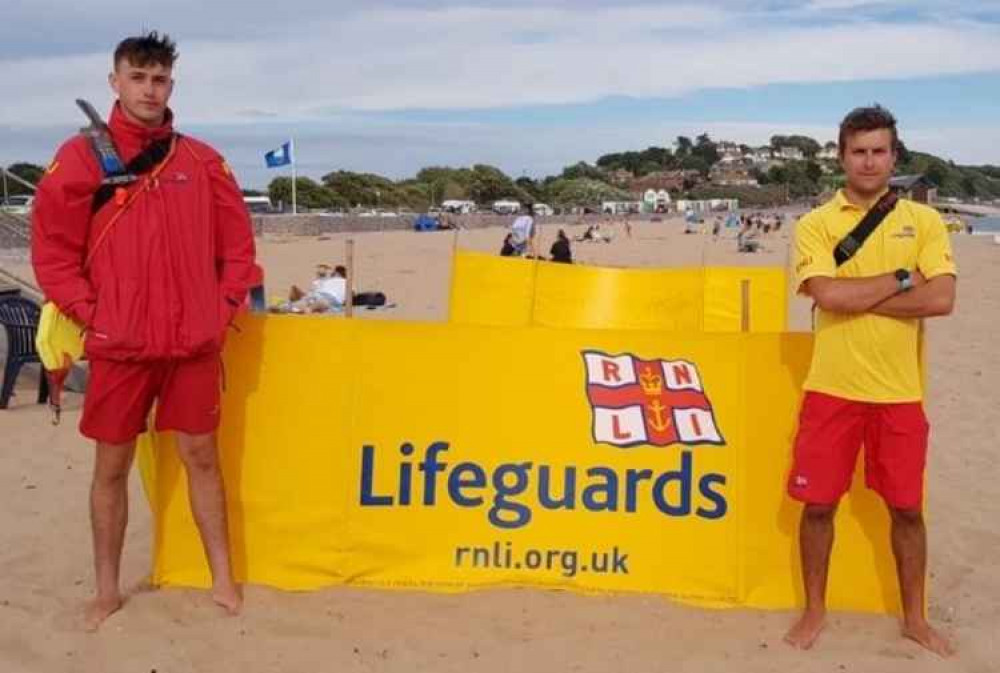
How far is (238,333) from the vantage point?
457cm

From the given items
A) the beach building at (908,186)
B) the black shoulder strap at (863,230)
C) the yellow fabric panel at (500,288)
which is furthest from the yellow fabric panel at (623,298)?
the black shoulder strap at (863,230)

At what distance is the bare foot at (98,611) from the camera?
4.22 metres

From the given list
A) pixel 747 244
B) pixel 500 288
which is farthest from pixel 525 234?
pixel 747 244

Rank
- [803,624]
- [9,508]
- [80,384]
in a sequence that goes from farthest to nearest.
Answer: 1. [80,384]
2. [9,508]
3. [803,624]

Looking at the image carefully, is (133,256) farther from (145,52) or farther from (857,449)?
(857,449)

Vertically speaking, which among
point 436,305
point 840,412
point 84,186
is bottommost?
point 436,305

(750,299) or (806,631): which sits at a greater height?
(750,299)

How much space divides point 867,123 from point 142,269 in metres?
2.56

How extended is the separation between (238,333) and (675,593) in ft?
6.67

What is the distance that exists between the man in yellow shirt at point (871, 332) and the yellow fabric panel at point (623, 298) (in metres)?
4.32

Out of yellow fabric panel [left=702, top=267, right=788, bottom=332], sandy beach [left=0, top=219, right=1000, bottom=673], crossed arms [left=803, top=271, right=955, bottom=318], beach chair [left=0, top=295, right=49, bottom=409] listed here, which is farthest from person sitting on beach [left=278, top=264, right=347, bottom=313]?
crossed arms [left=803, top=271, right=955, bottom=318]

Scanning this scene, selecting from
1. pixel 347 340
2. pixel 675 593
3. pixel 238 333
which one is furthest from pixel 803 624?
pixel 238 333

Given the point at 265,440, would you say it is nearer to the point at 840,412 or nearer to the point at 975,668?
the point at 840,412

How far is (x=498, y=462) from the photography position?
15.2 ft
